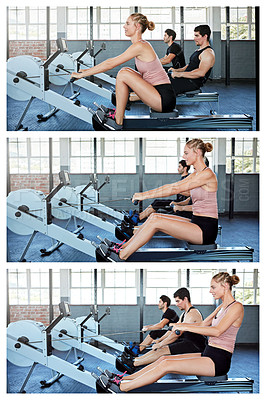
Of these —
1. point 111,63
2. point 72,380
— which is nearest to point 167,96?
point 111,63

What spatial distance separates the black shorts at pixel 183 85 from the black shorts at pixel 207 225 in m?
0.91

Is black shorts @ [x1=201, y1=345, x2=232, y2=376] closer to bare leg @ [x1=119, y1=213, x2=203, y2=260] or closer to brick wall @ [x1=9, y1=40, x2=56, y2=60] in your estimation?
bare leg @ [x1=119, y1=213, x2=203, y2=260]

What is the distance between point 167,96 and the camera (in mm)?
3613

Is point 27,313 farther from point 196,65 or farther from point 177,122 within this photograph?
point 196,65

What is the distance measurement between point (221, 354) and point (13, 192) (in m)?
1.67

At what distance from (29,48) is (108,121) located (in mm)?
736

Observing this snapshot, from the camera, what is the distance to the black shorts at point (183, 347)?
358 cm

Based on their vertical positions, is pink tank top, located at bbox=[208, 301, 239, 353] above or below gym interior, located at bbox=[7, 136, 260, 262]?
below

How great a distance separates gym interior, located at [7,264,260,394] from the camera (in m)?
3.72

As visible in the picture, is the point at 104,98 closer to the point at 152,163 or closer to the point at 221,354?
the point at 152,163

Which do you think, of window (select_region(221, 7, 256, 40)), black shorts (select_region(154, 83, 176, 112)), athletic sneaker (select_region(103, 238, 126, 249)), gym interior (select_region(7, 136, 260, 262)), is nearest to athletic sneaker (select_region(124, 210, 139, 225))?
gym interior (select_region(7, 136, 260, 262))

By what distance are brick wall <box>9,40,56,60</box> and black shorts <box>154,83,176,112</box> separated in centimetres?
82
